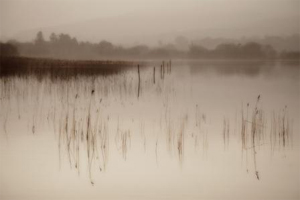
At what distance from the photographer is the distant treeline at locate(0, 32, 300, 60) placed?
5.31 ft

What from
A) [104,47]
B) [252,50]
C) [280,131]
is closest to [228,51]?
[252,50]

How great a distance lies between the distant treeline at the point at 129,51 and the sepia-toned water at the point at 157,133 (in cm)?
5

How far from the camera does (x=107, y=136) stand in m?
1.66

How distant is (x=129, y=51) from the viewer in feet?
5.34

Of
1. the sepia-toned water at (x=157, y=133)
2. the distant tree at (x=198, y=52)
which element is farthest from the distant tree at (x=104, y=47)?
the distant tree at (x=198, y=52)

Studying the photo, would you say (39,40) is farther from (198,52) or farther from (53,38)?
(198,52)

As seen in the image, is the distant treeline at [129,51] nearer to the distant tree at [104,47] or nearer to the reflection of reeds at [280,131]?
the distant tree at [104,47]

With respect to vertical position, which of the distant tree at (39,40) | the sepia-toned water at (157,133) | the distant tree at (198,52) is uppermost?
the distant tree at (39,40)

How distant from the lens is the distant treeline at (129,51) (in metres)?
1.62

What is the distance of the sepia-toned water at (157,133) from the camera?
64.3 inches

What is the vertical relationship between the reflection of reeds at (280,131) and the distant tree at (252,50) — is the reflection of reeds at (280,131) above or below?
below

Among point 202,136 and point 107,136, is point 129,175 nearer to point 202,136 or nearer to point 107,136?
point 107,136

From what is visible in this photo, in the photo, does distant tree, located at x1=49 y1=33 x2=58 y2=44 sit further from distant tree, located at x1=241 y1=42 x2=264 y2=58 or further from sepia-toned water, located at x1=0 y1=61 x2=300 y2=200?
distant tree, located at x1=241 y1=42 x2=264 y2=58

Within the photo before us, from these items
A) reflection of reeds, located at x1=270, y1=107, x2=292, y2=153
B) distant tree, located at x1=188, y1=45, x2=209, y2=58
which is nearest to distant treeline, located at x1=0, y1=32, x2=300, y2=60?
distant tree, located at x1=188, y1=45, x2=209, y2=58
